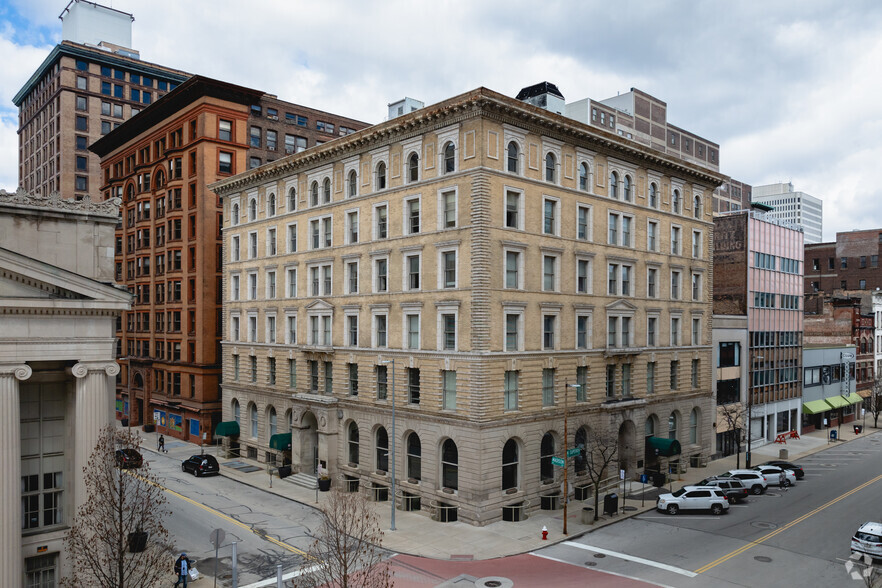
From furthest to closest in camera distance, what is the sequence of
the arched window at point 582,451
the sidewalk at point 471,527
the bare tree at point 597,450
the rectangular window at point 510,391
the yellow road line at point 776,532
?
the arched window at point 582,451 → the bare tree at point 597,450 → the rectangular window at point 510,391 → the sidewalk at point 471,527 → the yellow road line at point 776,532

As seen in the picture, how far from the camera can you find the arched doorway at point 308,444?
4669cm

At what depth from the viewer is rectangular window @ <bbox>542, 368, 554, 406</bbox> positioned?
1542 inches

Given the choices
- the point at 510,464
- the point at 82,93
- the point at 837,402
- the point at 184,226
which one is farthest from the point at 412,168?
the point at 82,93

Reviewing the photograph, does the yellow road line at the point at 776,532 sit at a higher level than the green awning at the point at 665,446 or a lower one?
lower

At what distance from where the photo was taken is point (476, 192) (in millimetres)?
35531

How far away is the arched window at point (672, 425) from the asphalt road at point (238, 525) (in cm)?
2752

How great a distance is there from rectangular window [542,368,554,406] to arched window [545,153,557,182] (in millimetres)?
11773

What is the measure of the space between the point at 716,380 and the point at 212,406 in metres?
44.6

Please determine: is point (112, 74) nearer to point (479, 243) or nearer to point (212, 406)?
point (212, 406)

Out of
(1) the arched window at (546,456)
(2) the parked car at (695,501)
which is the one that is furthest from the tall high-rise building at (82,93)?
(2) the parked car at (695,501)

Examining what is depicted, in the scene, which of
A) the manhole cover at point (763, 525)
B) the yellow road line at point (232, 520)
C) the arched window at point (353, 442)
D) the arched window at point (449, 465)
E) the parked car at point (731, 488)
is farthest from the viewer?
Result: the arched window at point (353, 442)

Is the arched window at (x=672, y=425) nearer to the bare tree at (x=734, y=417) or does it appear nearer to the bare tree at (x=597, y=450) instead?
the bare tree at (x=734, y=417)

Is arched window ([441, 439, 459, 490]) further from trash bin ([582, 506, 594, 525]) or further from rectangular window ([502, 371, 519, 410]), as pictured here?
trash bin ([582, 506, 594, 525])

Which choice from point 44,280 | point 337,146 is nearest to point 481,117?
point 337,146
